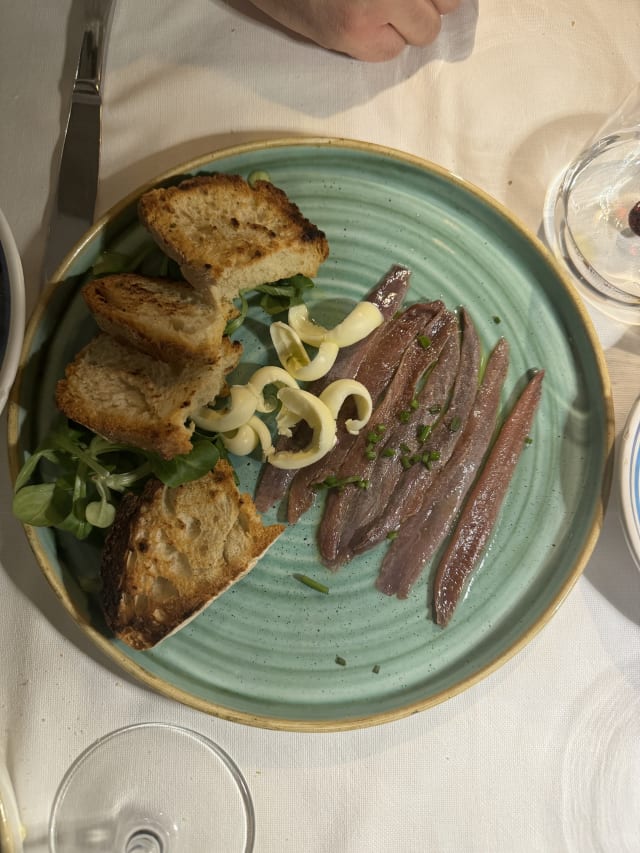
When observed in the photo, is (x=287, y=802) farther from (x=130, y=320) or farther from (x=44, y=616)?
(x=130, y=320)

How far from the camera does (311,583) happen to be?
167 cm

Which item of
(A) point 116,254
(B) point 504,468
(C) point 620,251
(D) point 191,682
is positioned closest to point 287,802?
(D) point 191,682

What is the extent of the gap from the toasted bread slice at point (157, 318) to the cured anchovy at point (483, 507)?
76 centimetres

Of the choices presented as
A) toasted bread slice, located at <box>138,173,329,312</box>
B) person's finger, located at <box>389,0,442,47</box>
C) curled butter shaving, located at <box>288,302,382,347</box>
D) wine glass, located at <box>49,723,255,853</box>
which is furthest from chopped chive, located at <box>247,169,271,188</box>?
wine glass, located at <box>49,723,255,853</box>

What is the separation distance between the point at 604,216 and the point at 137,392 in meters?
1.39

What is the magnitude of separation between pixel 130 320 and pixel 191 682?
859 mm

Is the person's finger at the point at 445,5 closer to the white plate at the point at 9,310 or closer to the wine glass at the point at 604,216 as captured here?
the wine glass at the point at 604,216

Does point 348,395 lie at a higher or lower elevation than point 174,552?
higher

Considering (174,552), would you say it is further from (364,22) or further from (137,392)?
(364,22)

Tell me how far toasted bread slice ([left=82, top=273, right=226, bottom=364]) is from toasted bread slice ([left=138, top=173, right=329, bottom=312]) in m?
0.05

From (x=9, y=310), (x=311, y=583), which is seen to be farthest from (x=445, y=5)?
(x=311, y=583)

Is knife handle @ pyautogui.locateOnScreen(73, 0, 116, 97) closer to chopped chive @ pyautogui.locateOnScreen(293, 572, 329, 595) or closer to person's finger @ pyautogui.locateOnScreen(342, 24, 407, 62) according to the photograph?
person's finger @ pyautogui.locateOnScreen(342, 24, 407, 62)

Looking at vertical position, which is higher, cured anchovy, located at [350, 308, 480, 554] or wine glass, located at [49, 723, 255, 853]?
cured anchovy, located at [350, 308, 480, 554]

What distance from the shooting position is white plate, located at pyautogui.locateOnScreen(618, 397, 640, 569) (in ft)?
5.40
